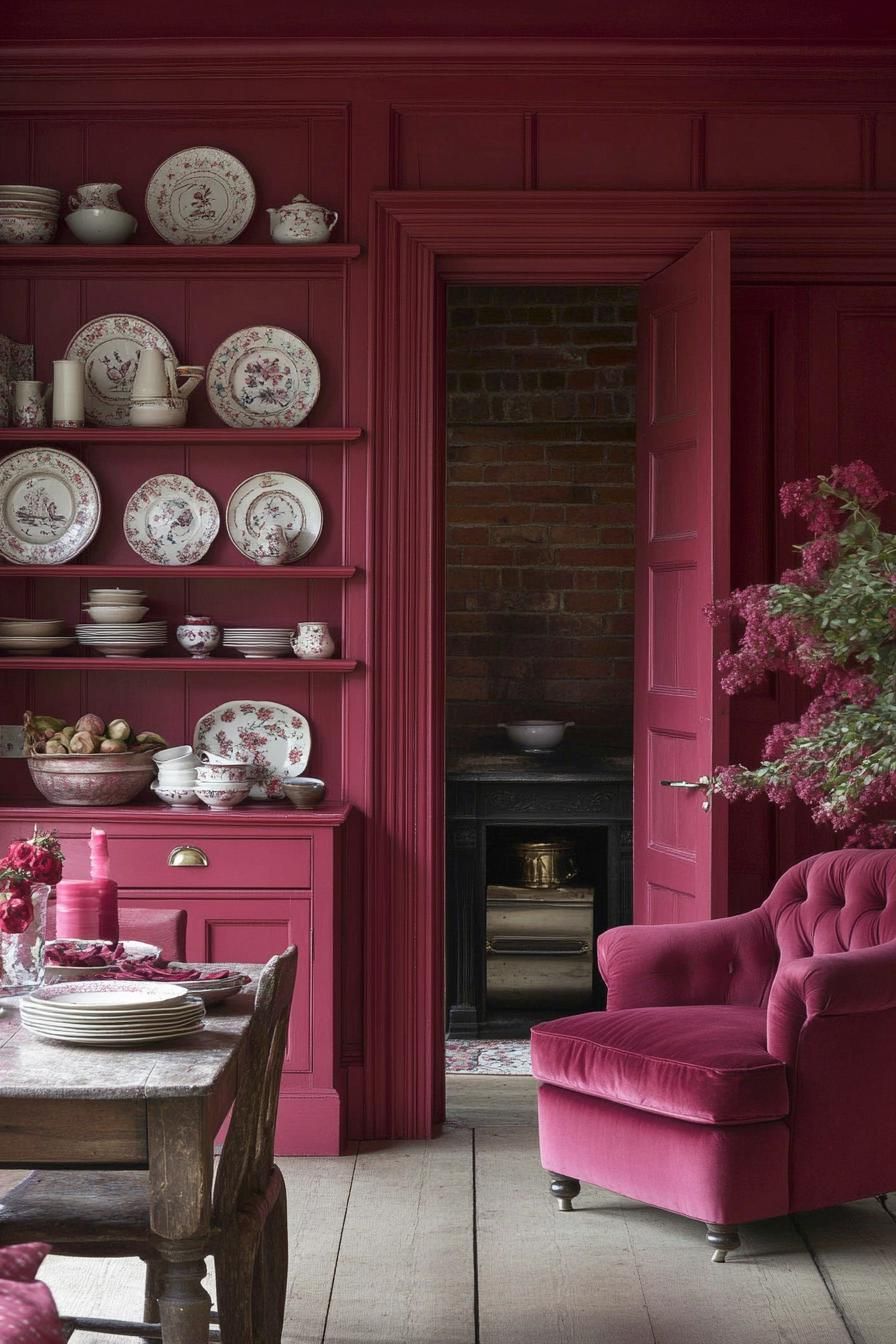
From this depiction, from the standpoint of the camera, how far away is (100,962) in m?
2.54

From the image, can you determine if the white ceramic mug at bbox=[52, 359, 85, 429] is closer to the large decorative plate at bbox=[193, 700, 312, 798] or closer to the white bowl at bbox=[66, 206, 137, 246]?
the white bowl at bbox=[66, 206, 137, 246]

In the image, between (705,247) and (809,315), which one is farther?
(809,315)

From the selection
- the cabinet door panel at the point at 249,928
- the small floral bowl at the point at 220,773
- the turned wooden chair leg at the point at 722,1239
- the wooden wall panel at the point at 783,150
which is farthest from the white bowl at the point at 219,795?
the wooden wall panel at the point at 783,150

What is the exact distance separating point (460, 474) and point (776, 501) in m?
1.83

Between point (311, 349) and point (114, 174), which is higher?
point (114, 174)

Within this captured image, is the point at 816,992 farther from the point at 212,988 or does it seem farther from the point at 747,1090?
the point at 212,988

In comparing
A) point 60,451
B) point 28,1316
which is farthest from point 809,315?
point 28,1316

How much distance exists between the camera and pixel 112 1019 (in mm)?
2215

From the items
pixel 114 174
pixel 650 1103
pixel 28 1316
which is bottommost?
pixel 650 1103

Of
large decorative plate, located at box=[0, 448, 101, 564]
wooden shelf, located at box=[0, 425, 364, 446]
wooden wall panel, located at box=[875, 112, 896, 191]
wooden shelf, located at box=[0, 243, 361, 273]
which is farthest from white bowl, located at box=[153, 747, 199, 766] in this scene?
wooden wall panel, located at box=[875, 112, 896, 191]

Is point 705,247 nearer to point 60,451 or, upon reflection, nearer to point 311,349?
point 311,349

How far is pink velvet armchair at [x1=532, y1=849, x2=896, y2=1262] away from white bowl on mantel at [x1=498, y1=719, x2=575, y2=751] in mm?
2096

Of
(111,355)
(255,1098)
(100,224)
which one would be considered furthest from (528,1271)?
(100,224)

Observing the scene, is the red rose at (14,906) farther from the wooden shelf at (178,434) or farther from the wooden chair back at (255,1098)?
the wooden shelf at (178,434)
